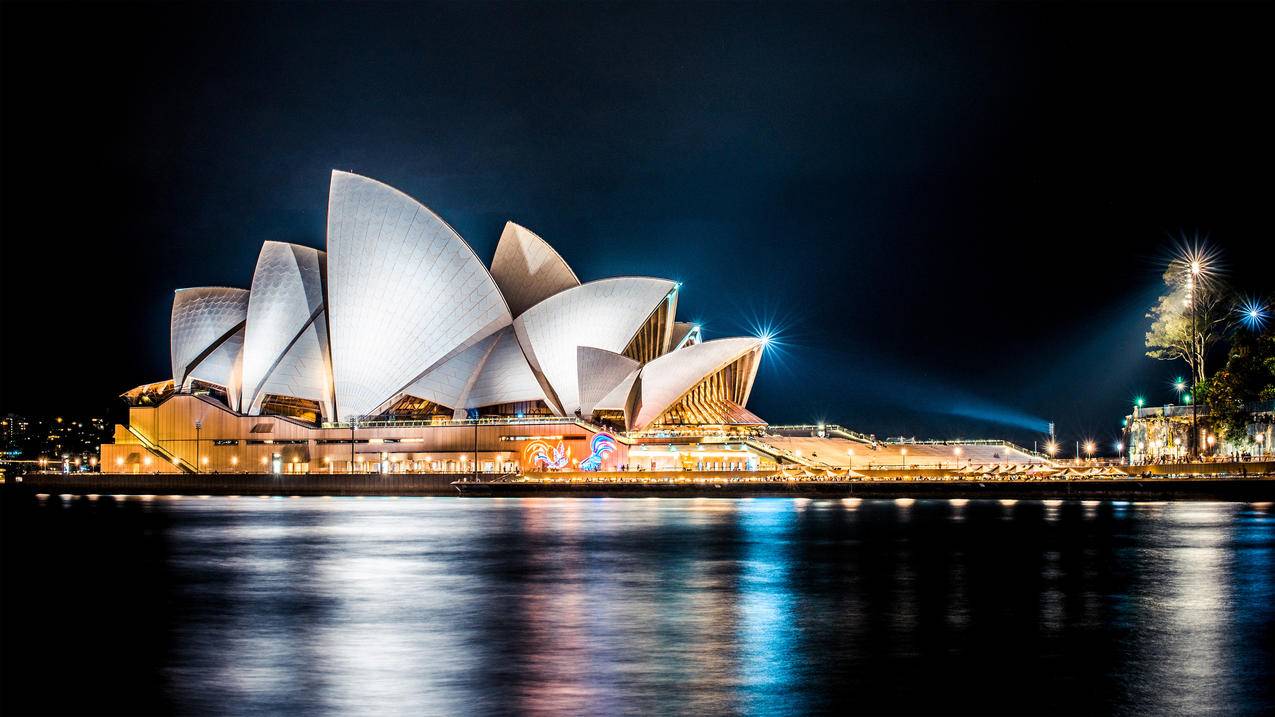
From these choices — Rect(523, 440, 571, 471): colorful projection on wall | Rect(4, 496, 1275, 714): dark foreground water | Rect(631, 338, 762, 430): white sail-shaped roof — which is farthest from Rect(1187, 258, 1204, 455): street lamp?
Rect(523, 440, 571, 471): colorful projection on wall

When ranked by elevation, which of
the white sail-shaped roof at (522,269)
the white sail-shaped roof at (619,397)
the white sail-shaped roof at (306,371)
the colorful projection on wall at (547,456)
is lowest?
the colorful projection on wall at (547,456)

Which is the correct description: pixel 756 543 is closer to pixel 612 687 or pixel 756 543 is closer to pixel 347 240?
pixel 612 687

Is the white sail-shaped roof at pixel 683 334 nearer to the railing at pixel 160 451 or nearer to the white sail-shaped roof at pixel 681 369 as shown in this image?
the white sail-shaped roof at pixel 681 369

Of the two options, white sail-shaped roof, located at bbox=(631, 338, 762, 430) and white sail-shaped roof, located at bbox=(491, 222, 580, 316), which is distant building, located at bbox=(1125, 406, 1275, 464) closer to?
white sail-shaped roof, located at bbox=(631, 338, 762, 430)

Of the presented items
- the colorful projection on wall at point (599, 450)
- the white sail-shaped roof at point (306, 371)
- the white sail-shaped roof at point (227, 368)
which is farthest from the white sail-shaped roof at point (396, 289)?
the white sail-shaped roof at point (227, 368)

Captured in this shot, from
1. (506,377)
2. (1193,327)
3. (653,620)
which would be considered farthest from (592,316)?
(653,620)
